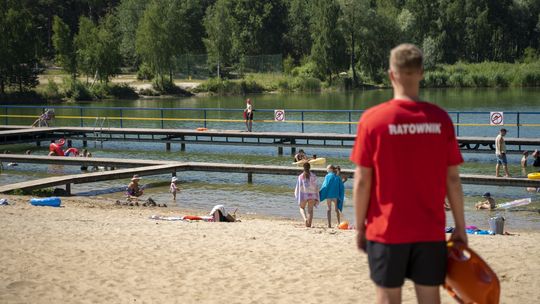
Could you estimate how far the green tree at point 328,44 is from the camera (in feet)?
291

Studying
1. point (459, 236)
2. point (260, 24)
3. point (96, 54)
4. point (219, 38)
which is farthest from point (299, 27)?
point (459, 236)

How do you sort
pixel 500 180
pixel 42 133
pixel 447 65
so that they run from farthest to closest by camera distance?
pixel 447 65, pixel 42 133, pixel 500 180

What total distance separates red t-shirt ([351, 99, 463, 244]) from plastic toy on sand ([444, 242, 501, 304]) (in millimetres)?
201

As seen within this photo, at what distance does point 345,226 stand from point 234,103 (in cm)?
5428

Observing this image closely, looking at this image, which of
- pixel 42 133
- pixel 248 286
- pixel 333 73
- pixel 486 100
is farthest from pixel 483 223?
pixel 333 73

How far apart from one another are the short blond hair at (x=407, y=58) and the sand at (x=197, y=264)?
384cm

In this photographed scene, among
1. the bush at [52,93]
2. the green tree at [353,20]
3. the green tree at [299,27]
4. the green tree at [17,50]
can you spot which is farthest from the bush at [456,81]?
the green tree at [17,50]

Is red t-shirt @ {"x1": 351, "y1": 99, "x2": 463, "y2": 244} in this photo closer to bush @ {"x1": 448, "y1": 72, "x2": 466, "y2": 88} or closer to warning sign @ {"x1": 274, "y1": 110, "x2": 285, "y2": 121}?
warning sign @ {"x1": 274, "y1": 110, "x2": 285, "y2": 121}

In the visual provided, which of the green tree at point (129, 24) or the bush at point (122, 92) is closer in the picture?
the bush at point (122, 92)

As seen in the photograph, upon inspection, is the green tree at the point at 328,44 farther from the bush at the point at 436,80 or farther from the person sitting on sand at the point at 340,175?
the person sitting on sand at the point at 340,175

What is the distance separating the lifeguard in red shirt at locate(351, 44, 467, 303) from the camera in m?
4.71

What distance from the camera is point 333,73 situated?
294 feet

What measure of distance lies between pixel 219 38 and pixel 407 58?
90255mm

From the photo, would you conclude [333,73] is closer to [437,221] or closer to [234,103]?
[234,103]
